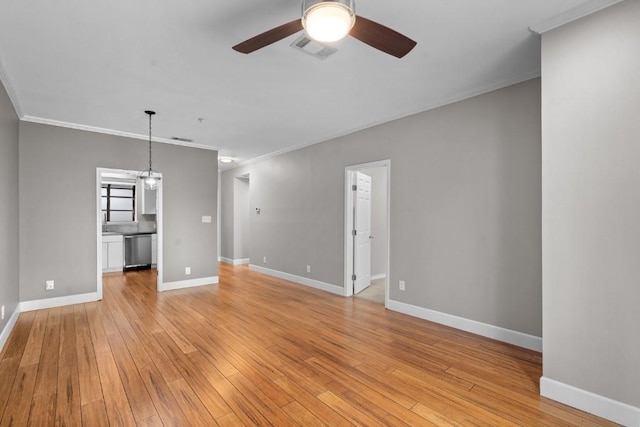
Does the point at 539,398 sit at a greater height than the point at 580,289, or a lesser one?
lesser

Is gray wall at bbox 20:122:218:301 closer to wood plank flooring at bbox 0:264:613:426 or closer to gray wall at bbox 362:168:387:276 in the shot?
wood plank flooring at bbox 0:264:613:426

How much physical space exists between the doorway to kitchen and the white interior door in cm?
441

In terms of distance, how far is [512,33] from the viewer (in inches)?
94.0

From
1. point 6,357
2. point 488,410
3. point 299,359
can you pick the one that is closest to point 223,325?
point 299,359

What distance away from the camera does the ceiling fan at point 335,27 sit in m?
1.54

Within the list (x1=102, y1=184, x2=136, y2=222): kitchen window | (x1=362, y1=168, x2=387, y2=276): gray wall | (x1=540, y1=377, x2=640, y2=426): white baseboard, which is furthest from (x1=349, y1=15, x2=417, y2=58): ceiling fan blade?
(x1=102, y1=184, x2=136, y2=222): kitchen window

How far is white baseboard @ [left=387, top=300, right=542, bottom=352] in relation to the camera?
3.05 metres

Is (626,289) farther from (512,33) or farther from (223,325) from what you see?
(223,325)

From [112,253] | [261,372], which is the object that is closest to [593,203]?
[261,372]

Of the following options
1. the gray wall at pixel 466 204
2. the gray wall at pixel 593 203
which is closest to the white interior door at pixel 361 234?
the gray wall at pixel 466 204

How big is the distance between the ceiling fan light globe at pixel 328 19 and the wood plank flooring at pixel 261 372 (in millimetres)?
2347

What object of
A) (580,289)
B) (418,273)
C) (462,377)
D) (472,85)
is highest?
(472,85)

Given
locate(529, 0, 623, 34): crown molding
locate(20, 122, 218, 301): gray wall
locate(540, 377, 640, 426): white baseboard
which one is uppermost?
locate(529, 0, 623, 34): crown molding

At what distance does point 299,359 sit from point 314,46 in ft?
9.17
